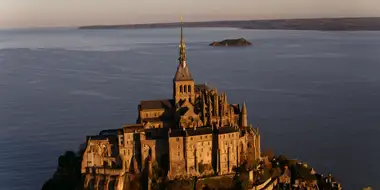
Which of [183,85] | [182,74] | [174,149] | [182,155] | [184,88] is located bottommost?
[182,155]


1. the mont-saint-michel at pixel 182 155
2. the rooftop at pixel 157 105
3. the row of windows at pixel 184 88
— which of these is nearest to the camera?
the mont-saint-michel at pixel 182 155

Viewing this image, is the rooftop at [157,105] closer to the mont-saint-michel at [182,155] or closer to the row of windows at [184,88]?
the mont-saint-michel at [182,155]

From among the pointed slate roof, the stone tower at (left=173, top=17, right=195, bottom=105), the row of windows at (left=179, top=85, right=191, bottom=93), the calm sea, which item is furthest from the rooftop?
the calm sea

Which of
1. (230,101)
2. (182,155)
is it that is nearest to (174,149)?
(182,155)

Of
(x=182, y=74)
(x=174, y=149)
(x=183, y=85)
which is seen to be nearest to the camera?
(x=174, y=149)

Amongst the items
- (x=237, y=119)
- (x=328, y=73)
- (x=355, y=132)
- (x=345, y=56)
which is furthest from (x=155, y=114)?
(x=345, y=56)

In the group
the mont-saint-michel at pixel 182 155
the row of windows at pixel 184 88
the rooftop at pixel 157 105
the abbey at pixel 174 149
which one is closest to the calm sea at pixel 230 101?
the mont-saint-michel at pixel 182 155

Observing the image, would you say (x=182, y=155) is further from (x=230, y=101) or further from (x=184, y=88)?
(x=230, y=101)

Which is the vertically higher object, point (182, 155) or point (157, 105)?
point (157, 105)
